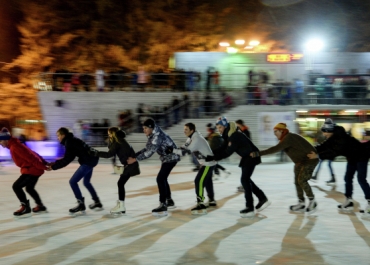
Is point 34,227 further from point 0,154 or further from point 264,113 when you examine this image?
point 264,113

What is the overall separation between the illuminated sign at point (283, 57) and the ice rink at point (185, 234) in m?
12.3

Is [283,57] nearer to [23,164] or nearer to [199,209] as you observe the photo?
[199,209]

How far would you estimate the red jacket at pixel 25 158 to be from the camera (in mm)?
8617

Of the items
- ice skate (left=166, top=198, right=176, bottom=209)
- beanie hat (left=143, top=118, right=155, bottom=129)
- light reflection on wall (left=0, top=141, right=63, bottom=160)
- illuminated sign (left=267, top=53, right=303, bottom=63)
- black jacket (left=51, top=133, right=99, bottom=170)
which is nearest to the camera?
beanie hat (left=143, top=118, right=155, bottom=129)

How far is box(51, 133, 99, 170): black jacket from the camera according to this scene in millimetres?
8820

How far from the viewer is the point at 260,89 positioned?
21.7m

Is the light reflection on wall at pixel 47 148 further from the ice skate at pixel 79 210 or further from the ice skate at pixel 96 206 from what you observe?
the ice skate at pixel 79 210

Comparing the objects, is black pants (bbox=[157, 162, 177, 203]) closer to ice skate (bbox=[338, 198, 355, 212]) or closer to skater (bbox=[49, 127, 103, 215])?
skater (bbox=[49, 127, 103, 215])

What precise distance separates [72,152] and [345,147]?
15.2 ft

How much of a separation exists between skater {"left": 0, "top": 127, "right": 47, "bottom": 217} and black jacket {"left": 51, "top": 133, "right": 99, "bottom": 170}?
31 centimetres

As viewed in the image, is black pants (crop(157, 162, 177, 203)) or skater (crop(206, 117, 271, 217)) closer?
skater (crop(206, 117, 271, 217))

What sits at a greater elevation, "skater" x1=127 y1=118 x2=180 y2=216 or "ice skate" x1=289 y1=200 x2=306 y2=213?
"skater" x1=127 y1=118 x2=180 y2=216

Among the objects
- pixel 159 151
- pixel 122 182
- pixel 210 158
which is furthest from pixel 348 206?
pixel 122 182

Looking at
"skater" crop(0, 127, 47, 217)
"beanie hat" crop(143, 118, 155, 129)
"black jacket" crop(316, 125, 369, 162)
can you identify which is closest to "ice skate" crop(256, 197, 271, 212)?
"black jacket" crop(316, 125, 369, 162)
